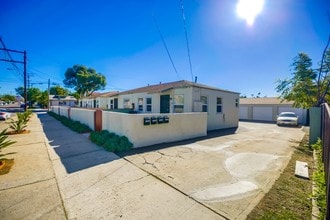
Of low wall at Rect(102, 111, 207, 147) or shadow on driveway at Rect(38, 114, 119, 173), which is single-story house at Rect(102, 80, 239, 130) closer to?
low wall at Rect(102, 111, 207, 147)

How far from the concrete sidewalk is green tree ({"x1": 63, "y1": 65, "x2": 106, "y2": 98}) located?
3478 cm

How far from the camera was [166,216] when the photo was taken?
277cm

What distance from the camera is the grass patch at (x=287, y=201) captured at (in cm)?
281

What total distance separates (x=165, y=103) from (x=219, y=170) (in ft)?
27.3

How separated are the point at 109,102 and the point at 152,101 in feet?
35.5

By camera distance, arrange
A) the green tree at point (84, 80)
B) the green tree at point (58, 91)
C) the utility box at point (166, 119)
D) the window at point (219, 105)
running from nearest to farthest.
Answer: the utility box at point (166, 119), the window at point (219, 105), the green tree at point (84, 80), the green tree at point (58, 91)

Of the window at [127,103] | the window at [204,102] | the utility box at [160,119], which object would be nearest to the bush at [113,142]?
the utility box at [160,119]

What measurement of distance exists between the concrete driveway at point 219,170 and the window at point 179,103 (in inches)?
161

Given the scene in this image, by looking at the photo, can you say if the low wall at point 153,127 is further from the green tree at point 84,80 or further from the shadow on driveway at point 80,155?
the green tree at point 84,80

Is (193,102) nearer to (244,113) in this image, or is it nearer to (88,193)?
(88,193)

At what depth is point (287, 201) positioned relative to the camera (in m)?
3.22

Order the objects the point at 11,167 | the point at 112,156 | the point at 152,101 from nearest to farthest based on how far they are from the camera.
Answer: the point at 11,167, the point at 112,156, the point at 152,101

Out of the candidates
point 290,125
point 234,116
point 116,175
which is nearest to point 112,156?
point 116,175

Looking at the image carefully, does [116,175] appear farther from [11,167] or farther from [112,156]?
[11,167]
